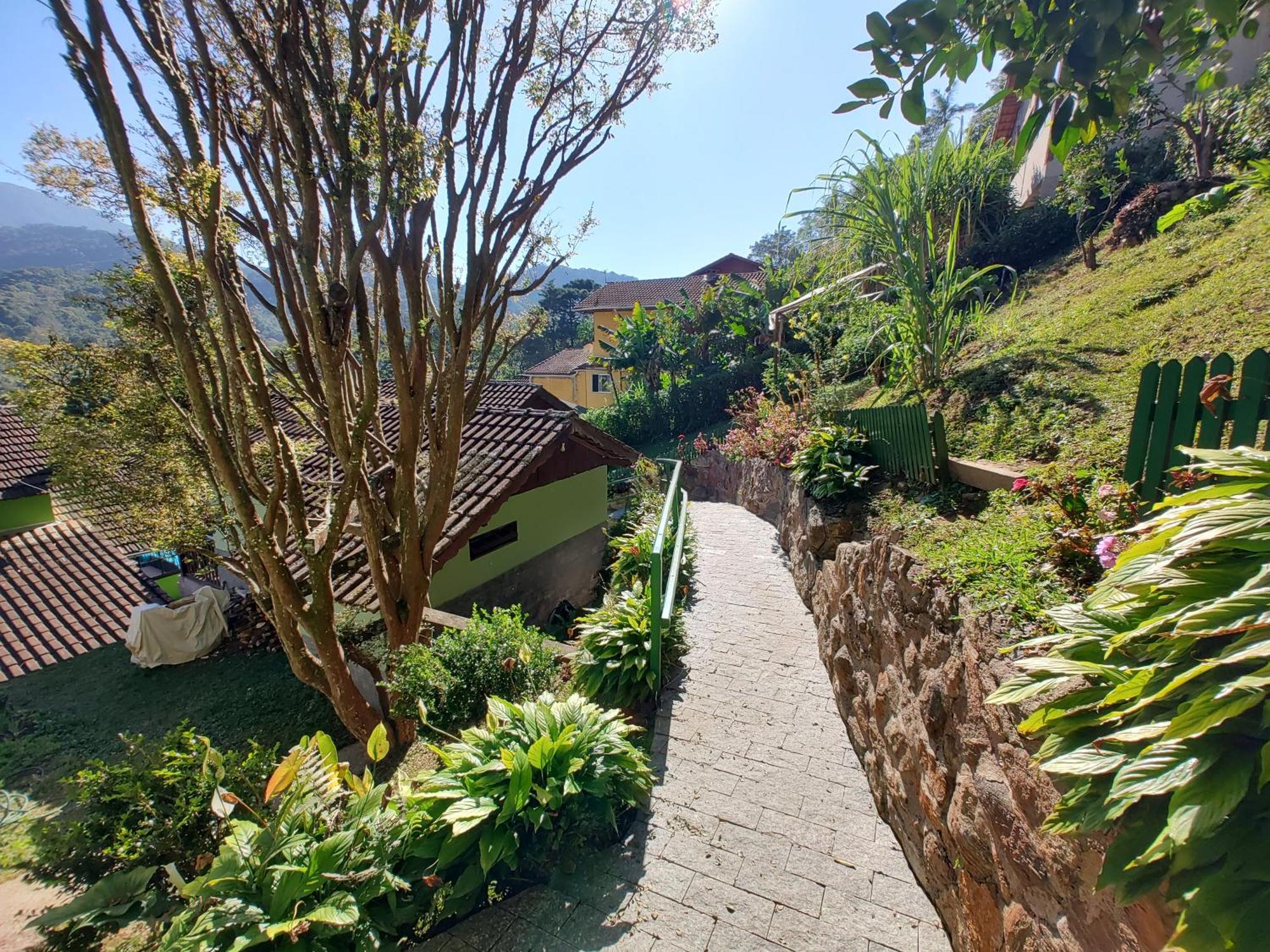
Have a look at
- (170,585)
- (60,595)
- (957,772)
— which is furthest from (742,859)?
(60,595)

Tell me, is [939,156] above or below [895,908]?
above

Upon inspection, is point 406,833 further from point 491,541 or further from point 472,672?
point 491,541

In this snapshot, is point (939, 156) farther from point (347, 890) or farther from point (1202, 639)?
point (347, 890)

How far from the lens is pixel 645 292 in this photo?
119 ft

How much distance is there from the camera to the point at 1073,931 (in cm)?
177

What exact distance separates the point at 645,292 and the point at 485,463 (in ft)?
101

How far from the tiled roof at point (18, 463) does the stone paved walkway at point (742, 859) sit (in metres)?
16.7

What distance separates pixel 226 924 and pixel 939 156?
796 cm

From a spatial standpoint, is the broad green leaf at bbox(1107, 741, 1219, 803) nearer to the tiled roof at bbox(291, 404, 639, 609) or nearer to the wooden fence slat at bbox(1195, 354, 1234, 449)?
the wooden fence slat at bbox(1195, 354, 1234, 449)

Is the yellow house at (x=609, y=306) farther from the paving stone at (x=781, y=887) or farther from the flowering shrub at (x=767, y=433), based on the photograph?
the paving stone at (x=781, y=887)

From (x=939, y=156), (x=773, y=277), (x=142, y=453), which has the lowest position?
(x=142, y=453)

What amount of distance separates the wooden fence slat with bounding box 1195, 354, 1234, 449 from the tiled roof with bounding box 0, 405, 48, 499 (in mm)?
19434

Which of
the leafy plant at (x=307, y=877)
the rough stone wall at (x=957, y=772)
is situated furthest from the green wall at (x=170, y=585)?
the rough stone wall at (x=957, y=772)

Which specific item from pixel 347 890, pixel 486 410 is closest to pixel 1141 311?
pixel 347 890
